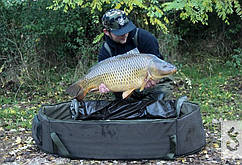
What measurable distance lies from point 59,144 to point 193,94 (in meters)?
2.73

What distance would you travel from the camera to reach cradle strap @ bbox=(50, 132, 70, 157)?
273cm

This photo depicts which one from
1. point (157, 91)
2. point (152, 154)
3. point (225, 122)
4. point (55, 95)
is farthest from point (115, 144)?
point (55, 95)

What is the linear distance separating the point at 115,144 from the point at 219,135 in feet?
3.53

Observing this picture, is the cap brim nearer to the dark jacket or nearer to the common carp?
the dark jacket

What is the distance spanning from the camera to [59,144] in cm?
275

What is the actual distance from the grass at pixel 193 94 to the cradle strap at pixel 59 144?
1.11 m

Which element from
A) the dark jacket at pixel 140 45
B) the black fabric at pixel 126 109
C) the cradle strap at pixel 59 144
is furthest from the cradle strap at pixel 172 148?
the dark jacket at pixel 140 45

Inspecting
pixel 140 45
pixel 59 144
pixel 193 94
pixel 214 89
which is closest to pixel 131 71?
pixel 140 45

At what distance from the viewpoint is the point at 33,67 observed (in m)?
5.80

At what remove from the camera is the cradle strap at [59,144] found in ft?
8.96

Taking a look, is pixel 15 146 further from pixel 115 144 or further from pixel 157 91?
pixel 157 91

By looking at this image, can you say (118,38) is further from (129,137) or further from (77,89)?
(129,137)

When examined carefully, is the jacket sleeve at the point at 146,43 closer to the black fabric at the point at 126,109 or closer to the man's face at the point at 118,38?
the man's face at the point at 118,38

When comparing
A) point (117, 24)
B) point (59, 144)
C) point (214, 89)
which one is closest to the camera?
point (59, 144)
